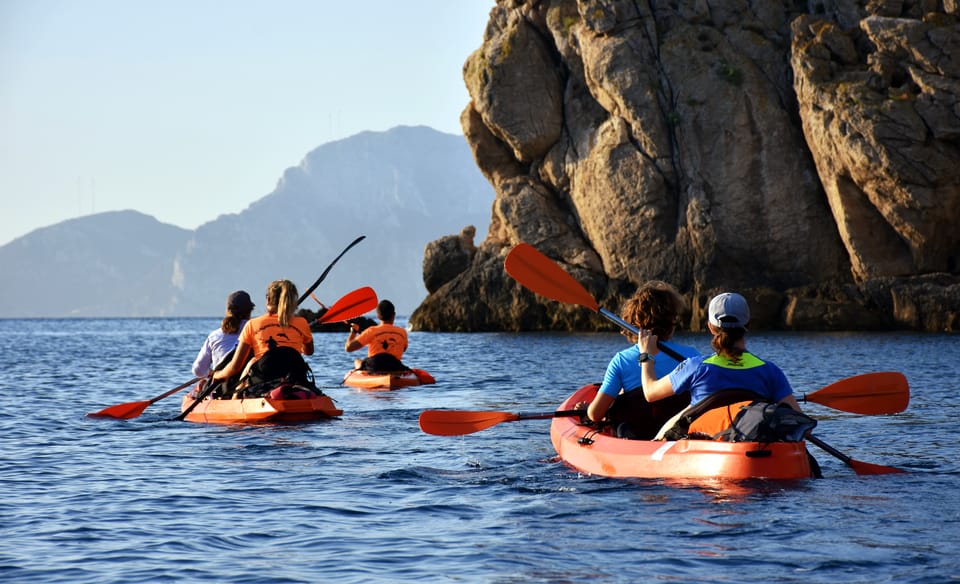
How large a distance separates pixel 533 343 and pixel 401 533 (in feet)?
109

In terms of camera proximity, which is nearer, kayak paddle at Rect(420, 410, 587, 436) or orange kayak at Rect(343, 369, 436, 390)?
kayak paddle at Rect(420, 410, 587, 436)

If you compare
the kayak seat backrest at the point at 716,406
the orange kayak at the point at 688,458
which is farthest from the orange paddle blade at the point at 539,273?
the kayak seat backrest at the point at 716,406

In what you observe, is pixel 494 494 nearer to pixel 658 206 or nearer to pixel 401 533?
pixel 401 533

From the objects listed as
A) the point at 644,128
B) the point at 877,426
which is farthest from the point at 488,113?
the point at 877,426

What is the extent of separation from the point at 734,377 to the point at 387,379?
12.1m

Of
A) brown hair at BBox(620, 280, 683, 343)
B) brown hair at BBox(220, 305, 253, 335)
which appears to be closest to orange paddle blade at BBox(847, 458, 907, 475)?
brown hair at BBox(620, 280, 683, 343)

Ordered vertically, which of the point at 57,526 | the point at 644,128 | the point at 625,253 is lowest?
the point at 57,526

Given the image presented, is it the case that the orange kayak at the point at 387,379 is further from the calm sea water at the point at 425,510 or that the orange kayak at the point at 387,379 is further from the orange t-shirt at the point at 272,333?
the orange t-shirt at the point at 272,333

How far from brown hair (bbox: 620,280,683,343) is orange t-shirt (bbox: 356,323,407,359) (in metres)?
11.5

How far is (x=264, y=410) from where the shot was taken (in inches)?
533

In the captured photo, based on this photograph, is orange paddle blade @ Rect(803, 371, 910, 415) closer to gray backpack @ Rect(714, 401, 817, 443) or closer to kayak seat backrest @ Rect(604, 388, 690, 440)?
kayak seat backrest @ Rect(604, 388, 690, 440)

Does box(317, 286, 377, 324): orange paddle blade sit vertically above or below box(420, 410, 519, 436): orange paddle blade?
above

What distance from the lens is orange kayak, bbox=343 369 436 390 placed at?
65.9ft

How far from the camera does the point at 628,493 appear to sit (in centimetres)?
871
